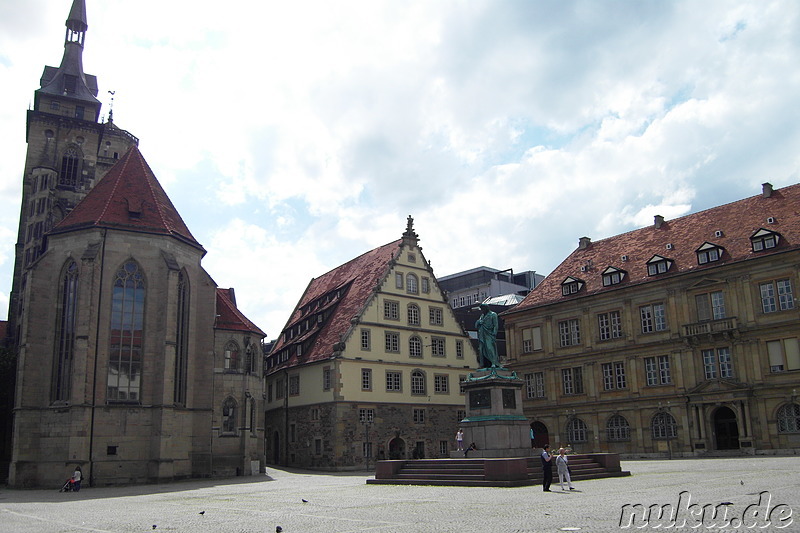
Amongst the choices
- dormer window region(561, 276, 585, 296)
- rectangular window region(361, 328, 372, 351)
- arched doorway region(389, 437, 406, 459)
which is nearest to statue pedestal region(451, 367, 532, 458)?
arched doorway region(389, 437, 406, 459)

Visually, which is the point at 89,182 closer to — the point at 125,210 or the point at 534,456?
the point at 125,210

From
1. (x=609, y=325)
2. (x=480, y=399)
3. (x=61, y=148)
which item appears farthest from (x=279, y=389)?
(x=480, y=399)

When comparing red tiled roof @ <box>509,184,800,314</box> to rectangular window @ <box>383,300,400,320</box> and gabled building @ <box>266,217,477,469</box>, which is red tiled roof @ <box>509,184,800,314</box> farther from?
rectangular window @ <box>383,300,400,320</box>

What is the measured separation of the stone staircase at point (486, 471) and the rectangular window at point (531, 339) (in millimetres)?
28232

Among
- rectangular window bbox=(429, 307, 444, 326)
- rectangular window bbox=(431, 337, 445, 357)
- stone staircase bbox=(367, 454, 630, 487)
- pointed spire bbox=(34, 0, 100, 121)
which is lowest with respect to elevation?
stone staircase bbox=(367, 454, 630, 487)

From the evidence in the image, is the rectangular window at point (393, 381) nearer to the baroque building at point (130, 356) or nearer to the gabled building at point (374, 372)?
the gabled building at point (374, 372)

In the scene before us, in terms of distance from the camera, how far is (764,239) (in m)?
44.4

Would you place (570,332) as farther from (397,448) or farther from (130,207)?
(130,207)

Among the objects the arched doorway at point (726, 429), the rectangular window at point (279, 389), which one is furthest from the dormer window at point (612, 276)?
the rectangular window at point (279, 389)

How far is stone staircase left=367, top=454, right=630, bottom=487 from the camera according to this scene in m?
24.8

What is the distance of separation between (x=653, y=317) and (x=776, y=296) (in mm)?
8271

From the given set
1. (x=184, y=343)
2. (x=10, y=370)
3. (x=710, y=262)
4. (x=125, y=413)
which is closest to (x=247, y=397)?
(x=184, y=343)

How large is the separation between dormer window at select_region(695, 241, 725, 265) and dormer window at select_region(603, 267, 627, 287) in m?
5.85

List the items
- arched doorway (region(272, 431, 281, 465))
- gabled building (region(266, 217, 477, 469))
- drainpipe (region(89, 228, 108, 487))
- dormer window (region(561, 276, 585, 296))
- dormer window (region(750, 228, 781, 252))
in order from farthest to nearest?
arched doorway (region(272, 431, 281, 465))
dormer window (region(561, 276, 585, 296))
gabled building (region(266, 217, 477, 469))
dormer window (region(750, 228, 781, 252))
drainpipe (region(89, 228, 108, 487))
